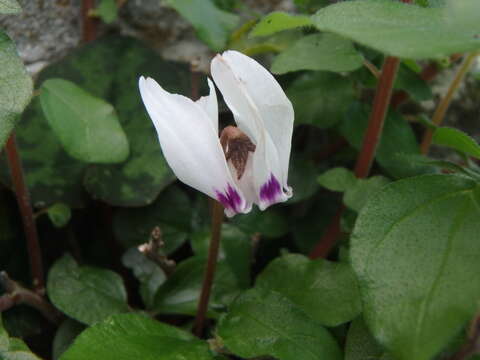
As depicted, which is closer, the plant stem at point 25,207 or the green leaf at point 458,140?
the green leaf at point 458,140

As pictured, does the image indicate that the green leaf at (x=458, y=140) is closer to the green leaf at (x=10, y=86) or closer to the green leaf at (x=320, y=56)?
the green leaf at (x=320, y=56)

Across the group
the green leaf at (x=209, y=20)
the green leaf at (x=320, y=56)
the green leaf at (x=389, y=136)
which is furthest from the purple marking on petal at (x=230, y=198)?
the green leaf at (x=209, y=20)

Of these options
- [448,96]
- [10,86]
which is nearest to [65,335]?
[10,86]

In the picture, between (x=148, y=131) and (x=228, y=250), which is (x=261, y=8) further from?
(x=228, y=250)

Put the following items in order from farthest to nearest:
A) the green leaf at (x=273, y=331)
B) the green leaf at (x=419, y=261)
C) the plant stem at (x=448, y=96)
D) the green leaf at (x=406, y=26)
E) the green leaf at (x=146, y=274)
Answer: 1. the plant stem at (x=448, y=96)
2. the green leaf at (x=146, y=274)
3. the green leaf at (x=273, y=331)
4. the green leaf at (x=419, y=261)
5. the green leaf at (x=406, y=26)

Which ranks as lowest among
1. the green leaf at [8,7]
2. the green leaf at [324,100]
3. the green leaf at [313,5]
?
the green leaf at [324,100]

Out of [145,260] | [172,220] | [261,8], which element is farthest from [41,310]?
[261,8]

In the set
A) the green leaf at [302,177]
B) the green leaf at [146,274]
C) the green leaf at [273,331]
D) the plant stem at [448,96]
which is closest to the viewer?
the green leaf at [273,331]
